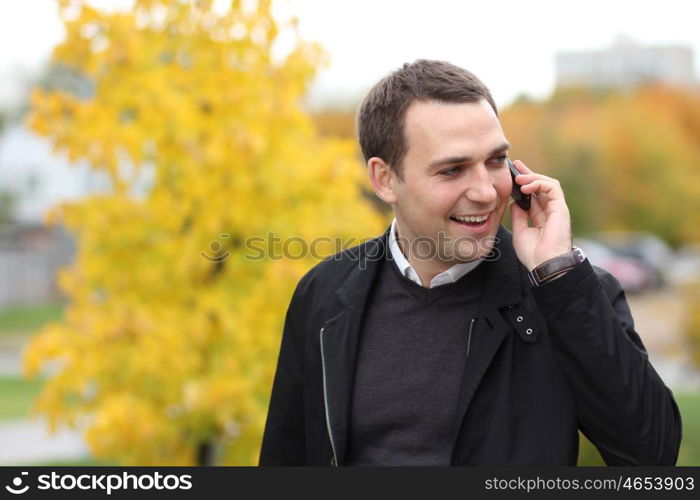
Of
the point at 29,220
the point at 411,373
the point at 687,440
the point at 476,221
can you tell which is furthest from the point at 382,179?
the point at 29,220

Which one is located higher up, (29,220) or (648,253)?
(29,220)

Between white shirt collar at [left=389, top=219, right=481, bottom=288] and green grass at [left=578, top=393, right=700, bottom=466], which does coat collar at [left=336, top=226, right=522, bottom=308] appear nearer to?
white shirt collar at [left=389, top=219, right=481, bottom=288]

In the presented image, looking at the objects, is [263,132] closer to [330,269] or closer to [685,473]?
[330,269]

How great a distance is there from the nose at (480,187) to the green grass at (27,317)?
2342cm

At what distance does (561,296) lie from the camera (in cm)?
200

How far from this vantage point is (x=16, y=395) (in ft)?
46.4

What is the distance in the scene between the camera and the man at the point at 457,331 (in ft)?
6.49

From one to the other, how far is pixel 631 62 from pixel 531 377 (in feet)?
198

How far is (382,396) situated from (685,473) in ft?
2.60

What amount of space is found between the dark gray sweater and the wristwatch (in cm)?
24

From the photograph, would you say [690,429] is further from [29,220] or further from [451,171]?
[29,220]

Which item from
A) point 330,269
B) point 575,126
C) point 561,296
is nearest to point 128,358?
point 330,269

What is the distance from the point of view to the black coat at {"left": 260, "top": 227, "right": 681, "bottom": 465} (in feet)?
6.38

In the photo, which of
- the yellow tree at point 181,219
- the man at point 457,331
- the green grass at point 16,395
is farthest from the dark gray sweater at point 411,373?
the green grass at point 16,395
